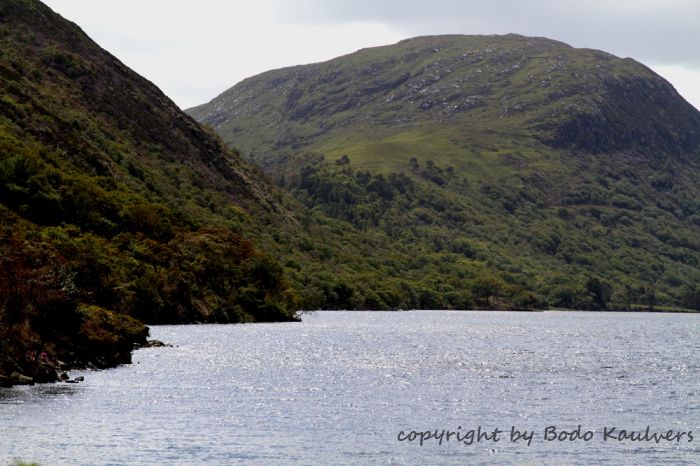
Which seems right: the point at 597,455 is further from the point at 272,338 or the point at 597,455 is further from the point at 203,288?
the point at 203,288

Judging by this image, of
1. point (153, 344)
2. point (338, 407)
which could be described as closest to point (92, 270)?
point (153, 344)

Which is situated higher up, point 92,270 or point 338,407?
point 92,270

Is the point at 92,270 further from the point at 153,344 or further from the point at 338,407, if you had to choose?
the point at 338,407

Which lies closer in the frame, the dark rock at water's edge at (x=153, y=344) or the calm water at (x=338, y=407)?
the calm water at (x=338, y=407)

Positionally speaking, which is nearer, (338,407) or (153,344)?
(338,407)

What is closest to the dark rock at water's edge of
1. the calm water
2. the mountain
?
the mountain

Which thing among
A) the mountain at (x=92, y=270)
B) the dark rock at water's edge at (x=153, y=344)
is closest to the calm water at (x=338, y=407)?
the dark rock at water's edge at (x=153, y=344)

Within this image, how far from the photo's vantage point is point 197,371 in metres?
96.3

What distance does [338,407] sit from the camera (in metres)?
74.4

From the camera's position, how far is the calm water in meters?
56.2

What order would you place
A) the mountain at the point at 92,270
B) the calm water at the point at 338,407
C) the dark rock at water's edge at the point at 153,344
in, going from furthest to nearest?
the dark rock at water's edge at the point at 153,344 < the mountain at the point at 92,270 < the calm water at the point at 338,407

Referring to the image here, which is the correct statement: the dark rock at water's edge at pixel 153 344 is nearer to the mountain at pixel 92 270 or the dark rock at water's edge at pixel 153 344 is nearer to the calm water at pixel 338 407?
the mountain at pixel 92 270

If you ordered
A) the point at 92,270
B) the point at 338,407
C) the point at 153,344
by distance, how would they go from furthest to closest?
the point at 92,270
the point at 153,344
the point at 338,407

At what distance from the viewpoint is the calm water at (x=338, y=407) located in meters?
56.2
